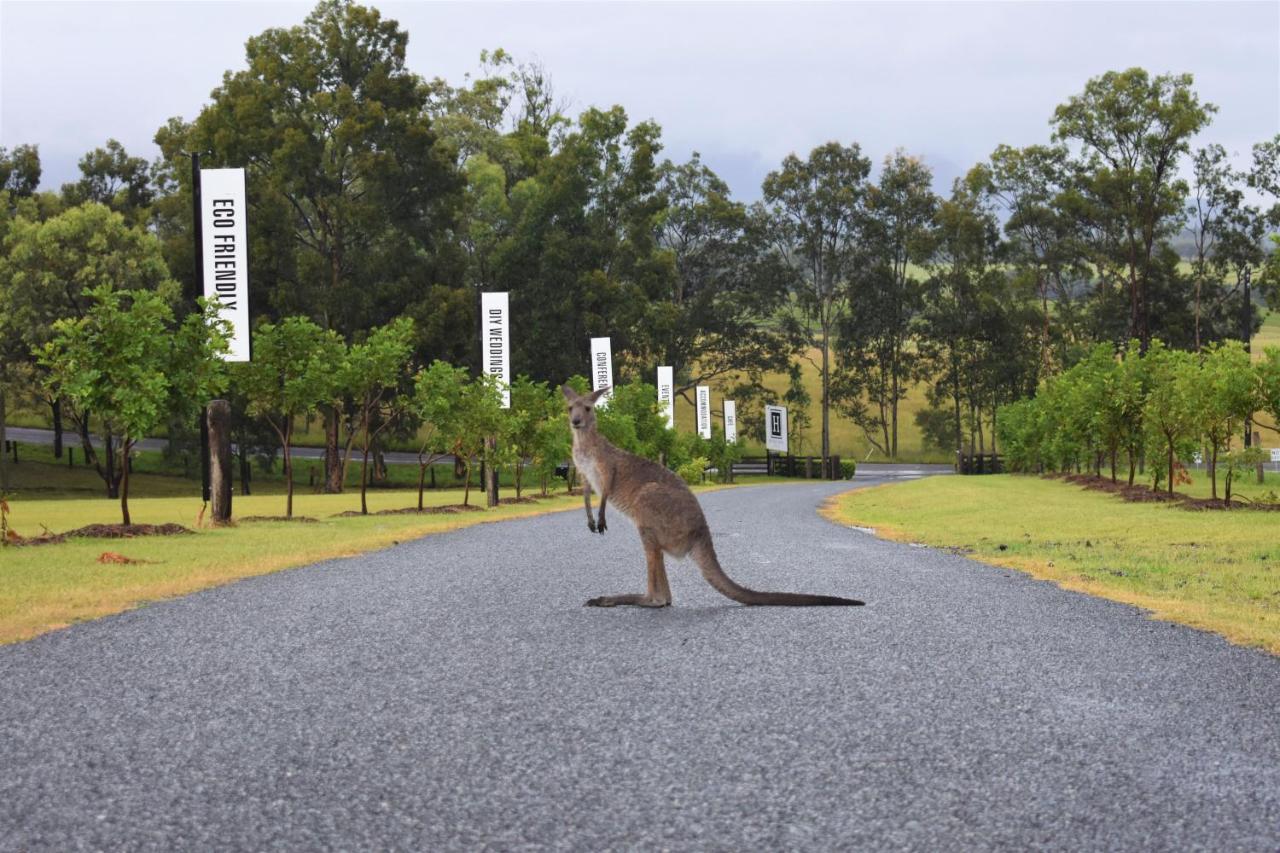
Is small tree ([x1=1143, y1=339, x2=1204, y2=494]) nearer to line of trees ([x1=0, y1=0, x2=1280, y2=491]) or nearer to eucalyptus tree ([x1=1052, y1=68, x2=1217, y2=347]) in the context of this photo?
line of trees ([x1=0, y1=0, x2=1280, y2=491])

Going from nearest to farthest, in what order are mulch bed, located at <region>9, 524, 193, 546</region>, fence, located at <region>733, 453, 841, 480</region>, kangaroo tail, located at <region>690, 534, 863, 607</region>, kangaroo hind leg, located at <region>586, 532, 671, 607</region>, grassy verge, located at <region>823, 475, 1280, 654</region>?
1. kangaroo tail, located at <region>690, 534, 863, 607</region>
2. kangaroo hind leg, located at <region>586, 532, 671, 607</region>
3. grassy verge, located at <region>823, 475, 1280, 654</region>
4. mulch bed, located at <region>9, 524, 193, 546</region>
5. fence, located at <region>733, 453, 841, 480</region>

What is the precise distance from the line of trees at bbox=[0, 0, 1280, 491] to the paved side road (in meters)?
36.4

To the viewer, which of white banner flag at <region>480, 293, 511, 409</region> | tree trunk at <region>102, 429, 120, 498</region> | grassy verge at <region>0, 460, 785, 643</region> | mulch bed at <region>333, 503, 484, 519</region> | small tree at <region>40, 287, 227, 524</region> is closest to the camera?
grassy verge at <region>0, 460, 785, 643</region>

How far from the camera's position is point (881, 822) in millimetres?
5793

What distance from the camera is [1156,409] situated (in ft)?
128

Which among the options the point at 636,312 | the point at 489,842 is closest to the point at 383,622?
the point at 489,842

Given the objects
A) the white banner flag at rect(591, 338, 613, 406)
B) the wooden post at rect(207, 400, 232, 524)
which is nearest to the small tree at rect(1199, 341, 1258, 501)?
the white banner flag at rect(591, 338, 613, 406)

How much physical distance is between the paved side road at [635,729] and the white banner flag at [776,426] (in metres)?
70.4

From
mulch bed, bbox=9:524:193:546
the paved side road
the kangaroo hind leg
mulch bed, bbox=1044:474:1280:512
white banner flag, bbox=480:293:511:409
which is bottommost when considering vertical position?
mulch bed, bbox=1044:474:1280:512

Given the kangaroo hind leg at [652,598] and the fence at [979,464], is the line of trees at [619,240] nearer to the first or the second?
the fence at [979,464]

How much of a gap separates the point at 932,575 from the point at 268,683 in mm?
10547

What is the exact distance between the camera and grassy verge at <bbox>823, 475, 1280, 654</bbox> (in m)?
14.3

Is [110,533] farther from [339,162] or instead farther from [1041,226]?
[1041,226]

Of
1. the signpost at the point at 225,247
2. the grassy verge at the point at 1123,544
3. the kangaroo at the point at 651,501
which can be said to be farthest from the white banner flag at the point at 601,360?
the kangaroo at the point at 651,501
